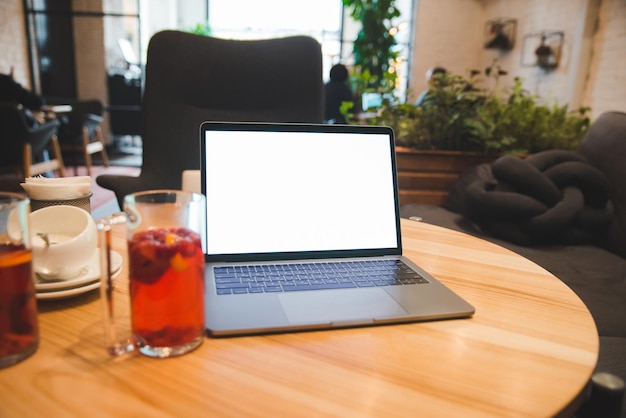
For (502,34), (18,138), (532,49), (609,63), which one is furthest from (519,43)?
(18,138)

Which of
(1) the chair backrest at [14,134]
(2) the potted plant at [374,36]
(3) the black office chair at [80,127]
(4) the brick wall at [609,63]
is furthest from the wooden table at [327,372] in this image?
(2) the potted plant at [374,36]

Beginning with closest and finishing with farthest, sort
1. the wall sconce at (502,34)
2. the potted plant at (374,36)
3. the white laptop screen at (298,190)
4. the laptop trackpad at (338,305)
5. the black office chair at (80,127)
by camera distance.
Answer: the laptop trackpad at (338,305), the white laptop screen at (298,190), the black office chair at (80,127), the potted plant at (374,36), the wall sconce at (502,34)

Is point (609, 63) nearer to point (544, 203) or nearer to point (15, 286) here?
point (544, 203)

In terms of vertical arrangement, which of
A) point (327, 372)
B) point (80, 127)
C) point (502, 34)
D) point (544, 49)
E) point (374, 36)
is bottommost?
point (80, 127)

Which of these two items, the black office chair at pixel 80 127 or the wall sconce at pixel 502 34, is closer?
the black office chair at pixel 80 127

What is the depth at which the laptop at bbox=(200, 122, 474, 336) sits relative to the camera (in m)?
0.62

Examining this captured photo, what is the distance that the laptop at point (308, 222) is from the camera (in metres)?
0.62

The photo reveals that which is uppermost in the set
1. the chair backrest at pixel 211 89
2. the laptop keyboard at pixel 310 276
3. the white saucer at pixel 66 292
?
the chair backrest at pixel 211 89

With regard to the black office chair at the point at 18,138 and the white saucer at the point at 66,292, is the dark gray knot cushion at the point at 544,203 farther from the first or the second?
the black office chair at the point at 18,138

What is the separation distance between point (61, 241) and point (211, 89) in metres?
1.04

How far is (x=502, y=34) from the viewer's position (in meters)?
5.98

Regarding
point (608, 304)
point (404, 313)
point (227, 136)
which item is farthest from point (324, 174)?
point (608, 304)

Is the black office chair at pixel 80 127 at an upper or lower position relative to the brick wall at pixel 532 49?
lower

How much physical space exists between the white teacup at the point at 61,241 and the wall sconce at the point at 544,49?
18.4 ft
